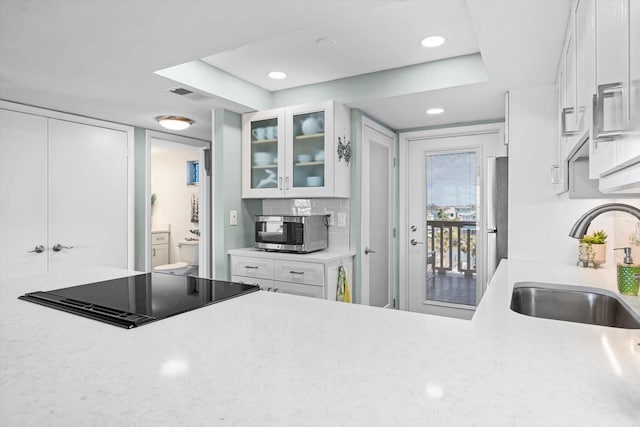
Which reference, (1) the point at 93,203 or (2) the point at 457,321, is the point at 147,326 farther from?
(1) the point at 93,203

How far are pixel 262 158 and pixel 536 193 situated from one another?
2.10 metres

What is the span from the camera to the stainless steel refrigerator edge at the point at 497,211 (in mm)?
2852

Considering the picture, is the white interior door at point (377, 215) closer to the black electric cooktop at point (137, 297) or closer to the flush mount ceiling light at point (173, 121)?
the flush mount ceiling light at point (173, 121)

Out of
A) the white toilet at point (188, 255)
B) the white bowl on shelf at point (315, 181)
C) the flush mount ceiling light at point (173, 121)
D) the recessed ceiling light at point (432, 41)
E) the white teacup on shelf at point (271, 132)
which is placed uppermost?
the recessed ceiling light at point (432, 41)

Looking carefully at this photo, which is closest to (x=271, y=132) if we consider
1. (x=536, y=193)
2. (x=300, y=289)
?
(x=300, y=289)

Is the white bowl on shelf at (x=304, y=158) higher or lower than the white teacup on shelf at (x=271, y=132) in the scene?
lower

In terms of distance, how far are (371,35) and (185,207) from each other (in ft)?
14.8

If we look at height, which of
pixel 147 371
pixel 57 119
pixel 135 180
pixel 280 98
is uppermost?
pixel 280 98

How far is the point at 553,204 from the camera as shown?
2375 mm

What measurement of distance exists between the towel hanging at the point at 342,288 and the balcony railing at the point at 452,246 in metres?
1.32

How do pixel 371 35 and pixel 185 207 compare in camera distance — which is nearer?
pixel 371 35

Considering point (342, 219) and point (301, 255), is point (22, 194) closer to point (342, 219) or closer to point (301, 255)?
point (301, 255)

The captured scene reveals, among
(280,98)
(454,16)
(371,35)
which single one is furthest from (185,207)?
(454,16)

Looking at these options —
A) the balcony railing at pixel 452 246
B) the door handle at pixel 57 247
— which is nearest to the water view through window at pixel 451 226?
the balcony railing at pixel 452 246
